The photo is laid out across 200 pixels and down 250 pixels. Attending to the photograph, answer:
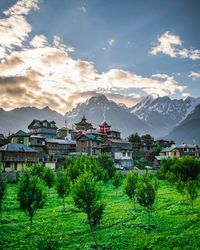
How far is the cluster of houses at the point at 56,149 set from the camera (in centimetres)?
8194

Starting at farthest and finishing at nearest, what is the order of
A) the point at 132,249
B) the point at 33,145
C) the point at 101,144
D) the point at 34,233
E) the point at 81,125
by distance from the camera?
the point at 81,125
the point at 101,144
the point at 33,145
the point at 34,233
the point at 132,249

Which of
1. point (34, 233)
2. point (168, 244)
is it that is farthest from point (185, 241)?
point (34, 233)

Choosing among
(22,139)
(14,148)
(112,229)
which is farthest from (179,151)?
(112,229)

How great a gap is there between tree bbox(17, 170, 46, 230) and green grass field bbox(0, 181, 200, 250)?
2617 millimetres

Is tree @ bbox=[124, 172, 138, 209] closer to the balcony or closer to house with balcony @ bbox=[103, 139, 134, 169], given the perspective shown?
the balcony

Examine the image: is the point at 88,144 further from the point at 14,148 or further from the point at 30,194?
the point at 30,194

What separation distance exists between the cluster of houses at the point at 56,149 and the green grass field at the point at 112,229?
39.2 m

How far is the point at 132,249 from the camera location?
84.3 ft

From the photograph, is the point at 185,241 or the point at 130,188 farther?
the point at 130,188

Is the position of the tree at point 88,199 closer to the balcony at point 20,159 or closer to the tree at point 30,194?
the tree at point 30,194

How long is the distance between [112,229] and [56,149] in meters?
72.8

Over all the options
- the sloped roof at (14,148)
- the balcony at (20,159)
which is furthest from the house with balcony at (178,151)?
the sloped roof at (14,148)

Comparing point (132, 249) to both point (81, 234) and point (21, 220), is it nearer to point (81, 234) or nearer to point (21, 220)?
point (81, 234)

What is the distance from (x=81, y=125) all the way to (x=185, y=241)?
406ft
